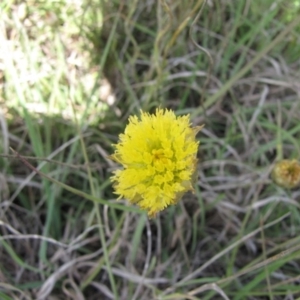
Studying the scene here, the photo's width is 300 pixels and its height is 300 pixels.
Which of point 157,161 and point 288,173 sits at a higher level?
point 157,161

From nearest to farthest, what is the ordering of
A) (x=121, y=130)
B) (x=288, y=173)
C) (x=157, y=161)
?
(x=157, y=161) < (x=288, y=173) < (x=121, y=130)

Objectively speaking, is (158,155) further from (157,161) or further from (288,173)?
(288,173)

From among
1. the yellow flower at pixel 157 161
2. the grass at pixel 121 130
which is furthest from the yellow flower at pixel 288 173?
the yellow flower at pixel 157 161

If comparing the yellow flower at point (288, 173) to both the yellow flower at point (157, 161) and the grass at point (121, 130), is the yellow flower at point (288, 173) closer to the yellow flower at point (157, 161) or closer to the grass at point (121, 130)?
the grass at point (121, 130)

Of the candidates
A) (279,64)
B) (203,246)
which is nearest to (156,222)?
(203,246)

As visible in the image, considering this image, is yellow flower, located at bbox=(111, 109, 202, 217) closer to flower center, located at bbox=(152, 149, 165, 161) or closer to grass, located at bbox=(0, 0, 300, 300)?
flower center, located at bbox=(152, 149, 165, 161)

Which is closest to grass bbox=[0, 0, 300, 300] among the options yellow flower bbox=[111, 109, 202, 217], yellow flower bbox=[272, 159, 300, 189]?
yellow flower bbox=[272, 159, 300, 189]

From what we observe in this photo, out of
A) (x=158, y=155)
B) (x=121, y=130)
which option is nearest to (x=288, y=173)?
(x=158, y=155)
